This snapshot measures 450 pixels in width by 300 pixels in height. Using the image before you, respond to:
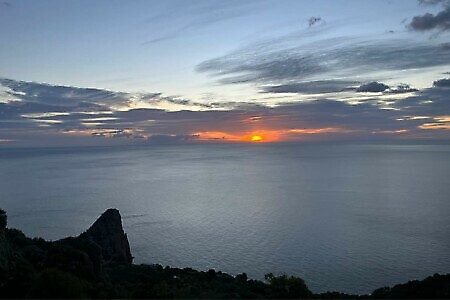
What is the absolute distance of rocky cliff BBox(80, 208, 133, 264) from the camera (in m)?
47.3

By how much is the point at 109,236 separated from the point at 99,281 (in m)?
23.1

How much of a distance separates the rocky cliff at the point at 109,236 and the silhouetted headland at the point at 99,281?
6.80m

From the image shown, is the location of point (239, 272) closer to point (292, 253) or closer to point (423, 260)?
point (292, 253)

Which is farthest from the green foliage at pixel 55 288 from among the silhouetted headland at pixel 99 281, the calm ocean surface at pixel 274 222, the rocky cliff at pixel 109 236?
the calm ocean surface at pixel 274 222

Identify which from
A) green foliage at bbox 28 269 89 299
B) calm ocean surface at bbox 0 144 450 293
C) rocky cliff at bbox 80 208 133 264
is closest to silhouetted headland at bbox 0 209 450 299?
green foliage at bbox 28 269 89 299

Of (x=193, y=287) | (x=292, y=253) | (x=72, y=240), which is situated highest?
(x=72, y=240)

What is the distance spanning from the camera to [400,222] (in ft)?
238

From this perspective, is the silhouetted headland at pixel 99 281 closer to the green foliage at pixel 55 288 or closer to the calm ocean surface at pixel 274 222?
the green foliage at pixel 55 288

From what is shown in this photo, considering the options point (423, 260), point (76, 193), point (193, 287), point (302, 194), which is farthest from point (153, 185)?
point (193, 287)

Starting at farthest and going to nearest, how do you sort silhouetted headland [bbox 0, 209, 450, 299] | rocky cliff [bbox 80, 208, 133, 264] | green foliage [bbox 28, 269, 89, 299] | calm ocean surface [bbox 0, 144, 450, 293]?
calm ocean surface [bbox 0, 144, 450, 293], rocky cliff [bbox 80, 208, 133, 264], silhouetted headland [bbox 0, 209, 450, 299], green foliage [bbox 28, 269, 89, 299]

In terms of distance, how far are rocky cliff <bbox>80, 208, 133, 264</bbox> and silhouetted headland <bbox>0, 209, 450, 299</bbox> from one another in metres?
6.80

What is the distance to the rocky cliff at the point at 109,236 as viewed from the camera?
47281 mm

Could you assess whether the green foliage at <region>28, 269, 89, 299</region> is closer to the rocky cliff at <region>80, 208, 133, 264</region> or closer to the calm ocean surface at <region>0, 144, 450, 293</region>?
the rocky cliff at <region>80, 208, 133, 264</region>

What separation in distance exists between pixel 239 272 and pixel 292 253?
35.3ft
